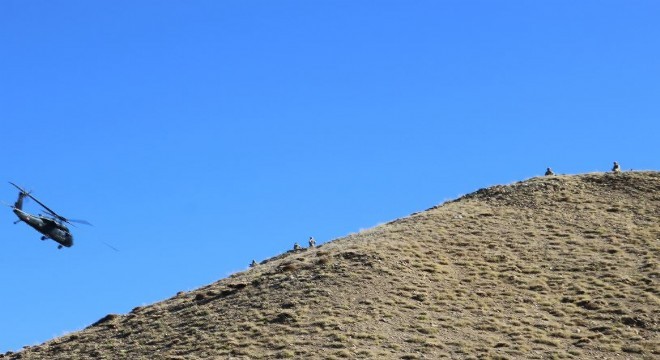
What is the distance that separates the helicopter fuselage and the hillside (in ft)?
12.0

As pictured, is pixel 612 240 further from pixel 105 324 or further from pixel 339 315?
pixel 105 324

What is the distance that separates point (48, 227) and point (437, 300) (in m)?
15.5

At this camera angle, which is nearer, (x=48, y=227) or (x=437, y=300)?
(x=437, y=300)

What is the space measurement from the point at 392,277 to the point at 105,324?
37.5 ft

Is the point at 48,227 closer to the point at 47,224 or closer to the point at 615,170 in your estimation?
the point at 47,224

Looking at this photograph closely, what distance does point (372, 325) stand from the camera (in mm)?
35656

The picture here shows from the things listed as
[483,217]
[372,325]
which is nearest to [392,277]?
[372,325]

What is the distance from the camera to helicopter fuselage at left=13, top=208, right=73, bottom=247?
132 feet

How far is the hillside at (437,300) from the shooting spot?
3434 centimetres

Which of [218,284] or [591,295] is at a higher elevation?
[218,284]

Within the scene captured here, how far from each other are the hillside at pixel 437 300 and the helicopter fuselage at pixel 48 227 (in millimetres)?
3658

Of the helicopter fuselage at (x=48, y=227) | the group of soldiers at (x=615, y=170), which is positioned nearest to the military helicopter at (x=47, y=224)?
the helicopter fuselage at (x=48, y=227)

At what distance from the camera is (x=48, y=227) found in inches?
1612

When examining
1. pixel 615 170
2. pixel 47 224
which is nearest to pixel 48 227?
pixel 47 224
